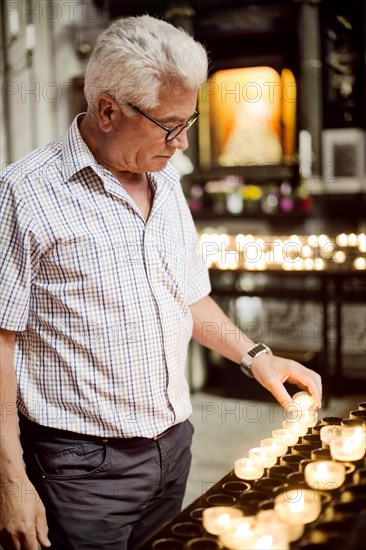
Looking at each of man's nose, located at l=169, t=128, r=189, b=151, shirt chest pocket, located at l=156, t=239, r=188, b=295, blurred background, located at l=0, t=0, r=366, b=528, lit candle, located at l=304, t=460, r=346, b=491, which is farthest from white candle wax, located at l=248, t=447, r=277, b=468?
blurred background, located at l=0, t=0, r=366, b=528

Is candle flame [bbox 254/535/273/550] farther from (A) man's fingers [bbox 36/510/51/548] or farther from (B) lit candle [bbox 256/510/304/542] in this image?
(A) man's fingers [bbox 36/510/51/548]

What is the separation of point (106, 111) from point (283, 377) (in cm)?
80

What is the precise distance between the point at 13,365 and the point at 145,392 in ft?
1.01

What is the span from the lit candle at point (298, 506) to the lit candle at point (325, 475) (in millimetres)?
34

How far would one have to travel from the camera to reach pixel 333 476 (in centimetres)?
125

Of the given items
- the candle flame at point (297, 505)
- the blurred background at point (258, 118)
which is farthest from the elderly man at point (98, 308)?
the blurred background at point (258, 118)

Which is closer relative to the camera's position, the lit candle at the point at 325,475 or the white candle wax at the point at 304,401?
the lit candle at the point at 325,475

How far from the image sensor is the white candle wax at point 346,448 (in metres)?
1.34

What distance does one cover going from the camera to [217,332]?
1.88m

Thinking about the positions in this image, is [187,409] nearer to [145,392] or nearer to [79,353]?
[145,392]

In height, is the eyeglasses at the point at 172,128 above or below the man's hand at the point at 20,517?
above

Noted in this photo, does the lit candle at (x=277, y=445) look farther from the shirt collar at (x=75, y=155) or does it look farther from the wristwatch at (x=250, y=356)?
the shirt collar at (x=75, y=155)

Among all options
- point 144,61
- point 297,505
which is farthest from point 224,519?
point 144,61

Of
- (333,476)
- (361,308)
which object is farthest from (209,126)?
(333,476)
